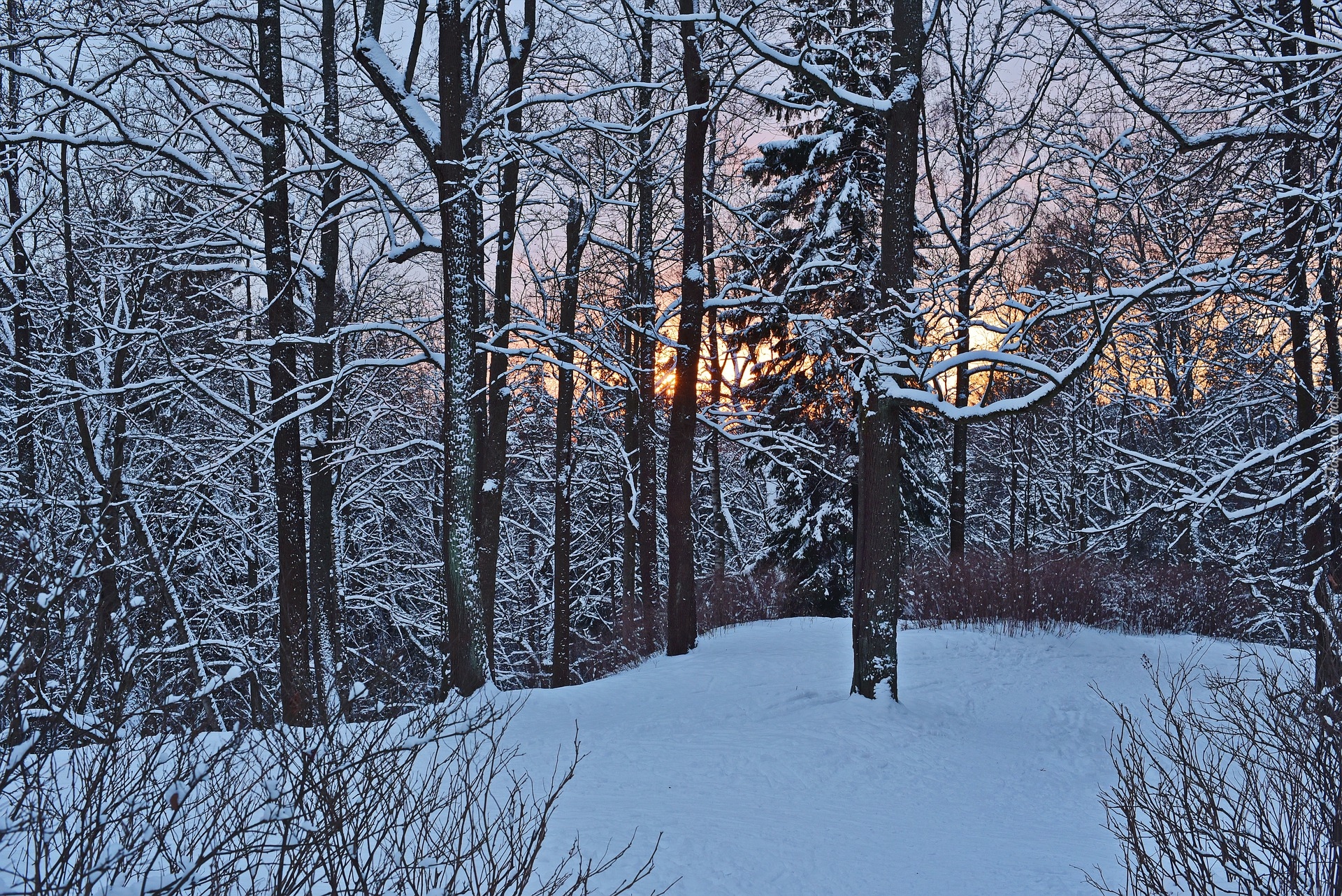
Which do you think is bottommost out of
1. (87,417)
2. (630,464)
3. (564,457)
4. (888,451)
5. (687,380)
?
(630,464)

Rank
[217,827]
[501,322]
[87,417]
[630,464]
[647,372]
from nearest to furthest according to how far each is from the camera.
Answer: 1. [217,827]
2. [501,322]
3. [87,417]
4. [647,372]
5. [630,464]

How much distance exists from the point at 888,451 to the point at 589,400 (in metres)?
10.9

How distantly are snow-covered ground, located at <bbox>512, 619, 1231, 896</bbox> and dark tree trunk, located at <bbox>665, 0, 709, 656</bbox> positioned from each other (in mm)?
885

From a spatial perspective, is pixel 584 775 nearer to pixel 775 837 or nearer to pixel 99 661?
pixel 775 837

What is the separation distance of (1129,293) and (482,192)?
7.42 m

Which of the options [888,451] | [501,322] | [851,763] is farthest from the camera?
[501,322]

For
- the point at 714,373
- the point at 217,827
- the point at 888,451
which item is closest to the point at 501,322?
the point at 888,451

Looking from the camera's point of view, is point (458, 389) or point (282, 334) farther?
point (282, 334)

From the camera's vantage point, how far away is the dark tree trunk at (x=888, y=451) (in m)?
8.98

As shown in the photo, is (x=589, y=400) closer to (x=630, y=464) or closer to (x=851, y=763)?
(x=630, y=464)

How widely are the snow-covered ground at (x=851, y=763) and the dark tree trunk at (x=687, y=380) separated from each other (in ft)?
2.91

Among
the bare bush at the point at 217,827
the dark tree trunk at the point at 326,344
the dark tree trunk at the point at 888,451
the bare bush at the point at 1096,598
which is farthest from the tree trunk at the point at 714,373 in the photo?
the bare bush at the point at 217,827

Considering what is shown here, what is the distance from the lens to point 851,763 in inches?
295

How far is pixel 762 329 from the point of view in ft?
58.1
